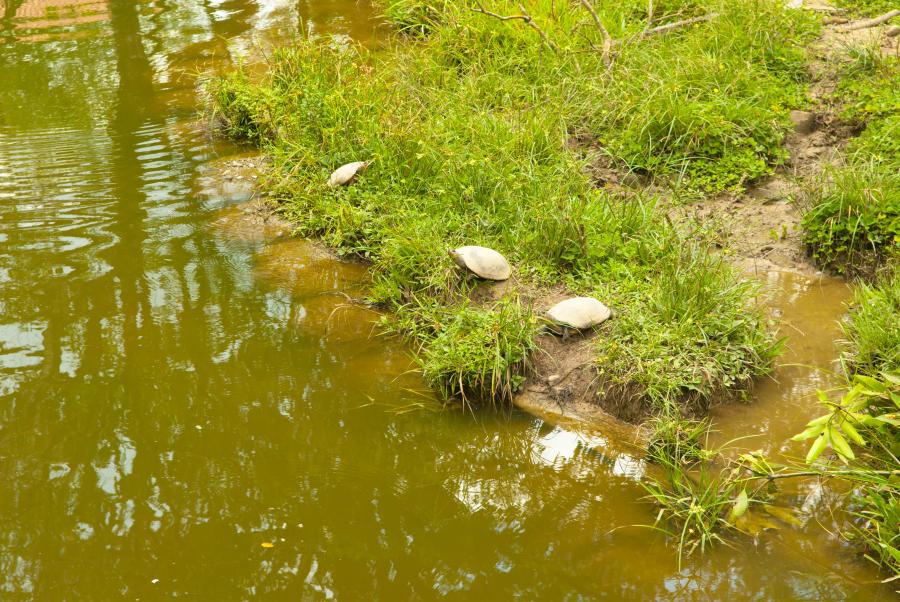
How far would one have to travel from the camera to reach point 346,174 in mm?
5418

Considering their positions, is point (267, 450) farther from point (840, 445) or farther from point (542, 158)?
point (542, 158)

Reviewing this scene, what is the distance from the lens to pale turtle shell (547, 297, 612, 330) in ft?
13.2

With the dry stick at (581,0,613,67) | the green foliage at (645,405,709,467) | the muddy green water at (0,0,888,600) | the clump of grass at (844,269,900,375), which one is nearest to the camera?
the muddy green water at (0,0,888,600)

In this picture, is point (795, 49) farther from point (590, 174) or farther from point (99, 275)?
point (99, 275)

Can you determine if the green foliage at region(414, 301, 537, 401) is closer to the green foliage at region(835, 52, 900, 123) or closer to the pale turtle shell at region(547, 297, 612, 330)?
the pale turtle shell at region(547, 297, 612, 330)

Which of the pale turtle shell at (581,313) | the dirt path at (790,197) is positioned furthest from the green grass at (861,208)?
the pale turtle shell at (581,313)

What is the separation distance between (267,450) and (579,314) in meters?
1.53

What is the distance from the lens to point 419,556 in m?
3.04

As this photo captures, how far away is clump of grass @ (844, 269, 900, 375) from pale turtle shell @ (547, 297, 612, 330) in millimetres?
1095

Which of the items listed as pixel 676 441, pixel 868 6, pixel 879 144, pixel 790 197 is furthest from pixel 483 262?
pixel 868 6

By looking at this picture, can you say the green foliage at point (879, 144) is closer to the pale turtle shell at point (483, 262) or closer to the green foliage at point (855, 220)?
the green foliage at point (855, 220)

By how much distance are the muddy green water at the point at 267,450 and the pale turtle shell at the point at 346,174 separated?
492 mm

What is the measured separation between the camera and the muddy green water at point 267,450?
296 cm

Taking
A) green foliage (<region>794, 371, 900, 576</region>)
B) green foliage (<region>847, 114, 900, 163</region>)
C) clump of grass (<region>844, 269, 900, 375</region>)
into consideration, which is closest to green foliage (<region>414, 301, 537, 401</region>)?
green foliage (<region>794, 371, 900, 576</region>)
